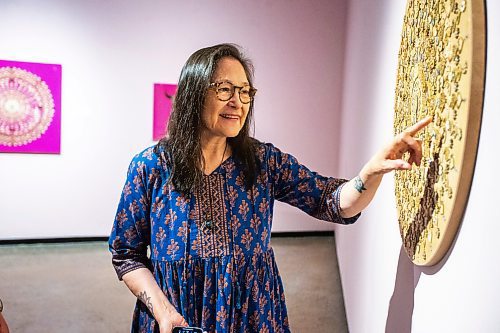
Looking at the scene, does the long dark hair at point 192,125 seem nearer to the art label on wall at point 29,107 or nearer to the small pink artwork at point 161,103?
the small pink artwork at point 161,103

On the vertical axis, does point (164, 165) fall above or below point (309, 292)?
above

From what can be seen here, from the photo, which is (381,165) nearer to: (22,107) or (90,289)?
(90,289)

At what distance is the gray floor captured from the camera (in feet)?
10.7

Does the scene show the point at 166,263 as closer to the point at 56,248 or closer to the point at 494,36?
the point at 494,36

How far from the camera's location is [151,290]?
4.33ft

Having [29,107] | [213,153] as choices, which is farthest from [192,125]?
[29,107]

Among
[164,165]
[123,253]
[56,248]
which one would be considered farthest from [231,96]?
[56,248]

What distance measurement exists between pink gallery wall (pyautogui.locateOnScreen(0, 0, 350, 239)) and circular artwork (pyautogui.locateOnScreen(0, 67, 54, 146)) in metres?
0.16

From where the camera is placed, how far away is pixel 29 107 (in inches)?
191

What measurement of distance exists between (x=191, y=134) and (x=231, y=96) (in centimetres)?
17

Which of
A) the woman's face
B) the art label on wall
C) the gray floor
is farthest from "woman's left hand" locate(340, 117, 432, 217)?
the art label on wall

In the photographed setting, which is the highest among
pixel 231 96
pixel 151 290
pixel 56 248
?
Result: pixel 231 96

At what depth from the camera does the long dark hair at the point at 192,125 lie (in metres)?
1.33

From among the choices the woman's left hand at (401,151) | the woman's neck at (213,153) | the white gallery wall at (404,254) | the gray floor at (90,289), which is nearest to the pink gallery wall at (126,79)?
the gray floor at (90,289)
